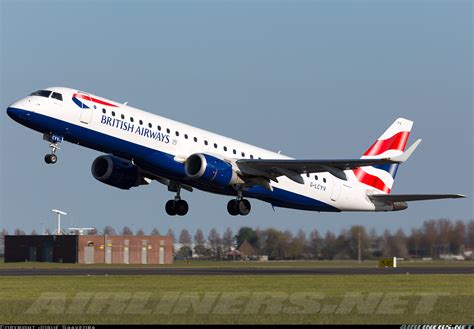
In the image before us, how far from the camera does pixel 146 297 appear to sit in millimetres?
34156

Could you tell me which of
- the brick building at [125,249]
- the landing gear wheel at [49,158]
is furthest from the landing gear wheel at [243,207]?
the brick building at [125,249]

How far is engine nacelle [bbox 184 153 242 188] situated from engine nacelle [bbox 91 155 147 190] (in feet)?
15.7

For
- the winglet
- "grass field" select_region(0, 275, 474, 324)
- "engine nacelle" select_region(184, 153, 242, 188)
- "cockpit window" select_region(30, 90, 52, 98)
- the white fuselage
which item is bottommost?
"grass field" select_region(0, 275, 474, 324)

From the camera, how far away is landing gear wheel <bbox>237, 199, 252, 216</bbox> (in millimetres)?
51906

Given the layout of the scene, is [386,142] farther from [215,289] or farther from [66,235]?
[66,235]

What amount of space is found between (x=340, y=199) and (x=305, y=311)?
2907 centimetres

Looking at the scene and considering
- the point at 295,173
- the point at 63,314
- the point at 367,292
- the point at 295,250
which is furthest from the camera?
the point at 295,250

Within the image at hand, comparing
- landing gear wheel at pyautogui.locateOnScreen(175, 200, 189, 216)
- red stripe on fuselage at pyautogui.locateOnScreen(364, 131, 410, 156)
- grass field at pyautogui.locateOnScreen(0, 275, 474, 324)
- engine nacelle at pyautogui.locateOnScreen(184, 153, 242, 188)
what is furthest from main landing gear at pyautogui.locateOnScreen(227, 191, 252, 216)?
red stripe on fuselage at pyautogui.locateOnScreen(364, 131, 410, 156)

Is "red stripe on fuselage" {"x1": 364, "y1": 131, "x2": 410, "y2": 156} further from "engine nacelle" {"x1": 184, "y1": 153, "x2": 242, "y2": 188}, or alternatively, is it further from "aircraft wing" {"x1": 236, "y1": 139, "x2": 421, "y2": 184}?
"engine nacelle" {"x1": 184, "y1": 153, "x2": 242, "y2": 188}

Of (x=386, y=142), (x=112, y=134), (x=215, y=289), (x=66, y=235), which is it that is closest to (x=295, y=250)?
(x=66, y=235)

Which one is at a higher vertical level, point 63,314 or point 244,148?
point 244,148

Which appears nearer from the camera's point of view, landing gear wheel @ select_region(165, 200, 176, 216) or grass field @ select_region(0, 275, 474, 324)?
grass field @ select_region(0, 275, 474, 324)

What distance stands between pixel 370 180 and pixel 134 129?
19.2m

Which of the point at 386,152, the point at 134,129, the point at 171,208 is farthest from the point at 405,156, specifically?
the point at 171,208
